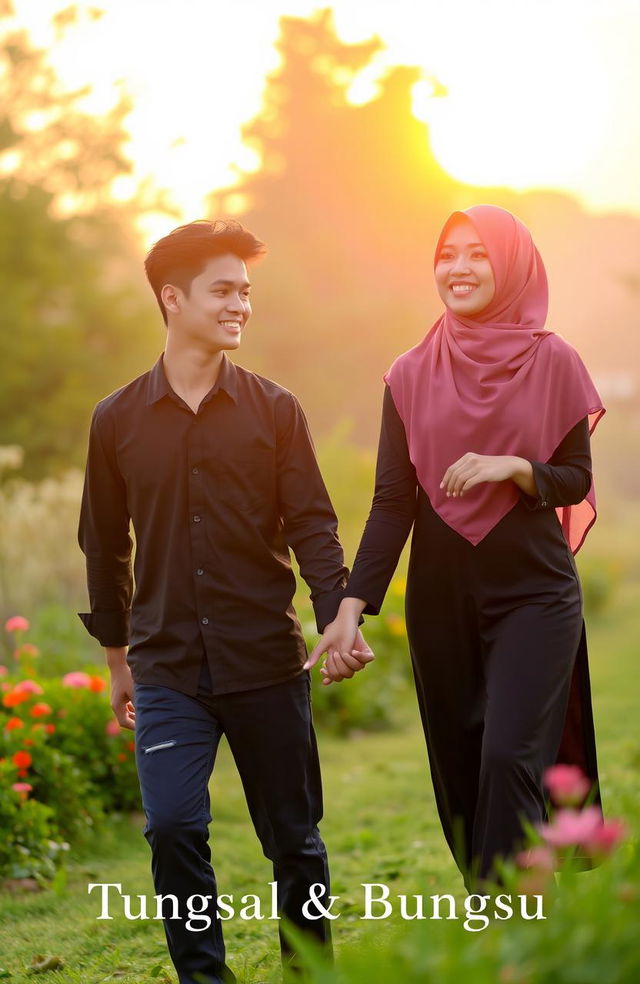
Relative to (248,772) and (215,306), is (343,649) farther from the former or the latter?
(215,306)

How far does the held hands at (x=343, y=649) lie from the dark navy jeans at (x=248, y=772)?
0.28ft

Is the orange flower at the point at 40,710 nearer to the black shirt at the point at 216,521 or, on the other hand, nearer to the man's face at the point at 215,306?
the black shirt at the point at 216,521

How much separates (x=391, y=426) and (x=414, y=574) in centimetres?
45

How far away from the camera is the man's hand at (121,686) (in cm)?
375

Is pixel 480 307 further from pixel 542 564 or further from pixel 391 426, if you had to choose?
pixel 542 564

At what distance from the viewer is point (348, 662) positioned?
11.5ft

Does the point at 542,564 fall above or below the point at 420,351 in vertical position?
below

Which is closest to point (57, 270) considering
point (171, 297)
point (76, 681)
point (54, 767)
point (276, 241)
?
point (76, 681)

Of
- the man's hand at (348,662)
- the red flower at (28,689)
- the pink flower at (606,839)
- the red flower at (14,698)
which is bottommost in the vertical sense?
the pink flower at (606,839)

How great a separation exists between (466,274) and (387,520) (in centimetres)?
75

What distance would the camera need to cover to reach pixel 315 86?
119ft

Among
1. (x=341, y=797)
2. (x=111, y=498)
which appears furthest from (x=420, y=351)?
(x=341, y=797)

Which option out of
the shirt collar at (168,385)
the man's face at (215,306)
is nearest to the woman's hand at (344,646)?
the shirt collar at (168,385)

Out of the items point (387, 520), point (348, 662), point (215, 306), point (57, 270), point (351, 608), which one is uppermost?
point (57, 270)
